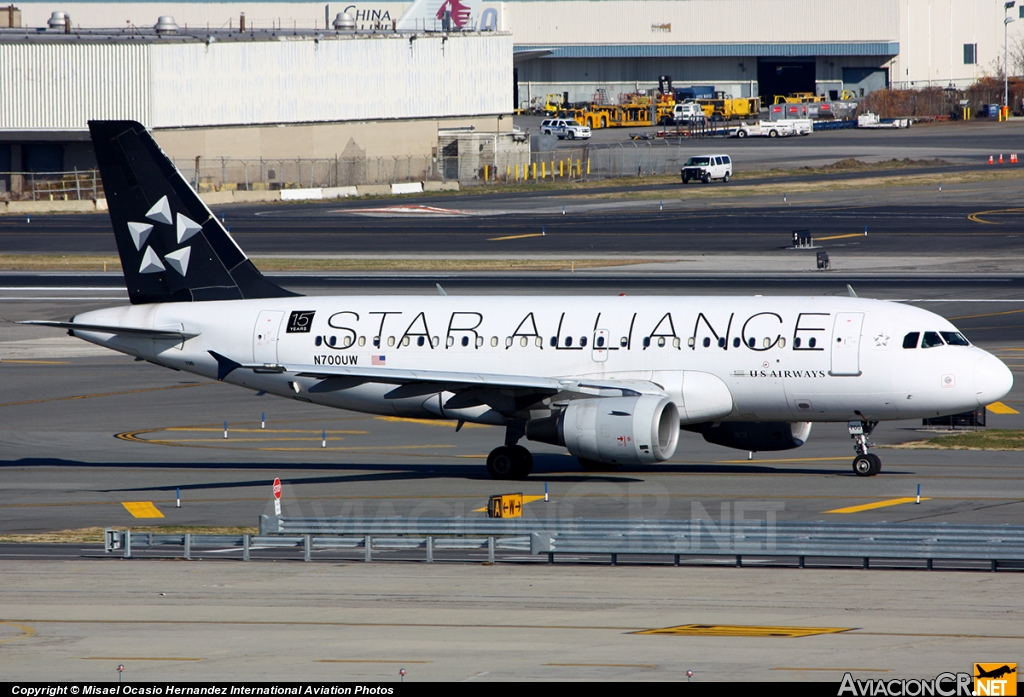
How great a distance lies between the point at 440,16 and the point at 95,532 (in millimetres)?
126304

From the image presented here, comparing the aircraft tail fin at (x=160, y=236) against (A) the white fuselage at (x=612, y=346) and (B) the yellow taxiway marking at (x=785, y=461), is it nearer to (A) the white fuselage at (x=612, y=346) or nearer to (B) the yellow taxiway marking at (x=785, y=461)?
(A) the white fuselage at (x=612, y=346)

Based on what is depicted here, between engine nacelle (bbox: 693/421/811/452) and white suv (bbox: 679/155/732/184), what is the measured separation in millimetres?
90818

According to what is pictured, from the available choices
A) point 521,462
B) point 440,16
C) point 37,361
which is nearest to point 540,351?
point 521,462

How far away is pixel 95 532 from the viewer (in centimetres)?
3030

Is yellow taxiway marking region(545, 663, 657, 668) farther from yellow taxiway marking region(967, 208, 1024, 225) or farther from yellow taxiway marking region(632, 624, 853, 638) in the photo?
yellow taxiway marking region(967, 208, 1024, 225)

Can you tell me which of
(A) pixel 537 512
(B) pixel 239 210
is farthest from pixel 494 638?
(B) pixel 239 210

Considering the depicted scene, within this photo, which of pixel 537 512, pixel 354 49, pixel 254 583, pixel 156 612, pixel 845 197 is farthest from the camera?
pixel 354 49

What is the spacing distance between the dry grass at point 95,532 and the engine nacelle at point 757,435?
12.4m

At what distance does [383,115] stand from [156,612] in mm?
115476

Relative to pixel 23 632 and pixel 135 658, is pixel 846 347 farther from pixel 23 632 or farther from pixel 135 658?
pixel 23 632

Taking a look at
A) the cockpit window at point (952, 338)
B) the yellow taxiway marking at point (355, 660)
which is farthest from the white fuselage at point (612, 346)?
the yellow taxiway marking at point (355, 660)

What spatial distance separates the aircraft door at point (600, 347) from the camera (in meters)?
35.8

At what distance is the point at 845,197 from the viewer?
11119 centimetres

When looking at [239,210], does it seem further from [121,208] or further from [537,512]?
[537,512]
